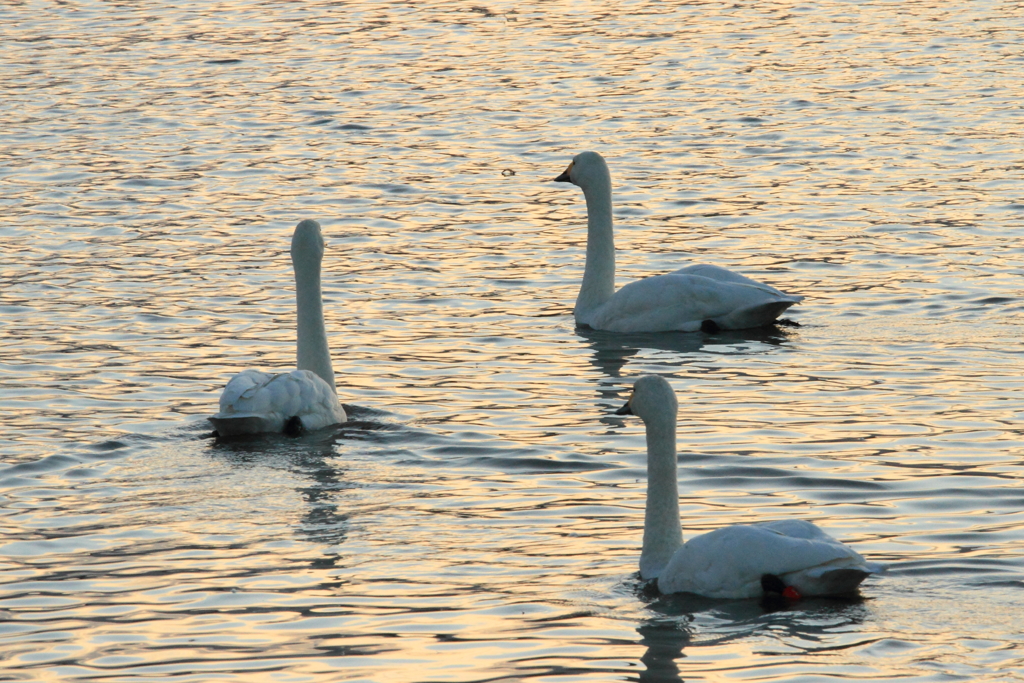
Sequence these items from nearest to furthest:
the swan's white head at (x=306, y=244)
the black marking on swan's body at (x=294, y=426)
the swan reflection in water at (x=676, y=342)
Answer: the black marking on swan's body at (x=294, y=426), the swan's white head at (x=306, y=244), the swan reflection in water at (x=676, y=342)

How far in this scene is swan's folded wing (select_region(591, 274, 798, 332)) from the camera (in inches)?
555

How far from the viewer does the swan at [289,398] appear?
11.1m

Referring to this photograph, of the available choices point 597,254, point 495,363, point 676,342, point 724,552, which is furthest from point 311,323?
point 724,552

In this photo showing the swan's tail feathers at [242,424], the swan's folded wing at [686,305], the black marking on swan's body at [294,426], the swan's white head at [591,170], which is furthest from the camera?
the swan's white head at [591,170]

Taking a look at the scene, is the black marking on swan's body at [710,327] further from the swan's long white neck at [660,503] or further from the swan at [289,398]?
the swan's long white neck at [660,503]

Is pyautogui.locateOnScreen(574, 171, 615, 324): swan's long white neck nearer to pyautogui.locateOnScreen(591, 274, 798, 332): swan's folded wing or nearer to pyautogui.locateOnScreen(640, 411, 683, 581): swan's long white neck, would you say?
pyautogui.locateOnScreen(591, 274, 798, 332): swan's folded wing

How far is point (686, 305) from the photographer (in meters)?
14.3

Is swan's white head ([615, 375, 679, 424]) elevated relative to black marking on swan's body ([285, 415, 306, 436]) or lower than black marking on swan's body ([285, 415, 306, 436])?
elevated

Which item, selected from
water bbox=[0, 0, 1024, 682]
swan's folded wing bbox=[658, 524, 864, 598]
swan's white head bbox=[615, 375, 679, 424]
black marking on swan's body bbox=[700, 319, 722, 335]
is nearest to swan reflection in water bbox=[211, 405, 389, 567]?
water bbox=[0, 0, 1024, 682]

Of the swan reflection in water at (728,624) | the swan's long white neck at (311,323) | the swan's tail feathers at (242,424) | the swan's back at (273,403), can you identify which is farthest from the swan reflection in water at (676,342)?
the swan reflection in water at (728,624)

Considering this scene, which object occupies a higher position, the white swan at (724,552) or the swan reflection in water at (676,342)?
the white swan at (724,552)

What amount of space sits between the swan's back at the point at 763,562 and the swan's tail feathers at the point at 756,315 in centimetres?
592

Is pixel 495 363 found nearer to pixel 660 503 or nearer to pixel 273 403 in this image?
pixel 273 403

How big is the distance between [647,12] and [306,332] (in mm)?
23621
